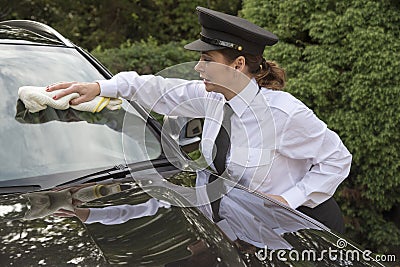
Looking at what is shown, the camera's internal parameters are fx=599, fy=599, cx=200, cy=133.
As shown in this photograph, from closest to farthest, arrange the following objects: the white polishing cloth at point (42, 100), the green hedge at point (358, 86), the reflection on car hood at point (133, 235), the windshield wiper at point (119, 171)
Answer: the reflection on car hood at point (133, 235) → the windshield wiper at point (119, 171) → the white polishing cloth at point (42, 100) → the green hedge at point (358, 86)

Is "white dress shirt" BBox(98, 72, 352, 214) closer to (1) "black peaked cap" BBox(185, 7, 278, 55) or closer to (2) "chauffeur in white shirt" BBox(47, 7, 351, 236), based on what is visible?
(2) "chauffeur in white shirt" BBox(47, 7, 351, 236)

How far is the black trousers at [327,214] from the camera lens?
9.03ft

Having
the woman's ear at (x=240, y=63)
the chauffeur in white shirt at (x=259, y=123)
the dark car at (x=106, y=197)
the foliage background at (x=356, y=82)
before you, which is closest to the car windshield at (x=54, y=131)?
the dark car at (x=106, y=197)

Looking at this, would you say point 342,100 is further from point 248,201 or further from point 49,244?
point 49,244

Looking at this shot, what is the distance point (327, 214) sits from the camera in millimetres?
2799

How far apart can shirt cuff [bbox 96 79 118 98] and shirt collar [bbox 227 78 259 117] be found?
1.74 ft

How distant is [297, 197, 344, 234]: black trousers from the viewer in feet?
9.03

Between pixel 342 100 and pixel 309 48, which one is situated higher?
pixel 309 48

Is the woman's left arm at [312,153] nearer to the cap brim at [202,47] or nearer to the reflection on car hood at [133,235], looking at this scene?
the reflection on car hood at [133,235]

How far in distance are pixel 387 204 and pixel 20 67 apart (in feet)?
10.0

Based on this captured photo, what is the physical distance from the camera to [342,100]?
4574 millimetres

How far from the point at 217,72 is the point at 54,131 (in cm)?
75

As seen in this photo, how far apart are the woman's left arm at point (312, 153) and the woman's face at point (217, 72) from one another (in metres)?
0.30

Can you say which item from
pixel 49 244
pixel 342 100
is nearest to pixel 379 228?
pixel 342 100
